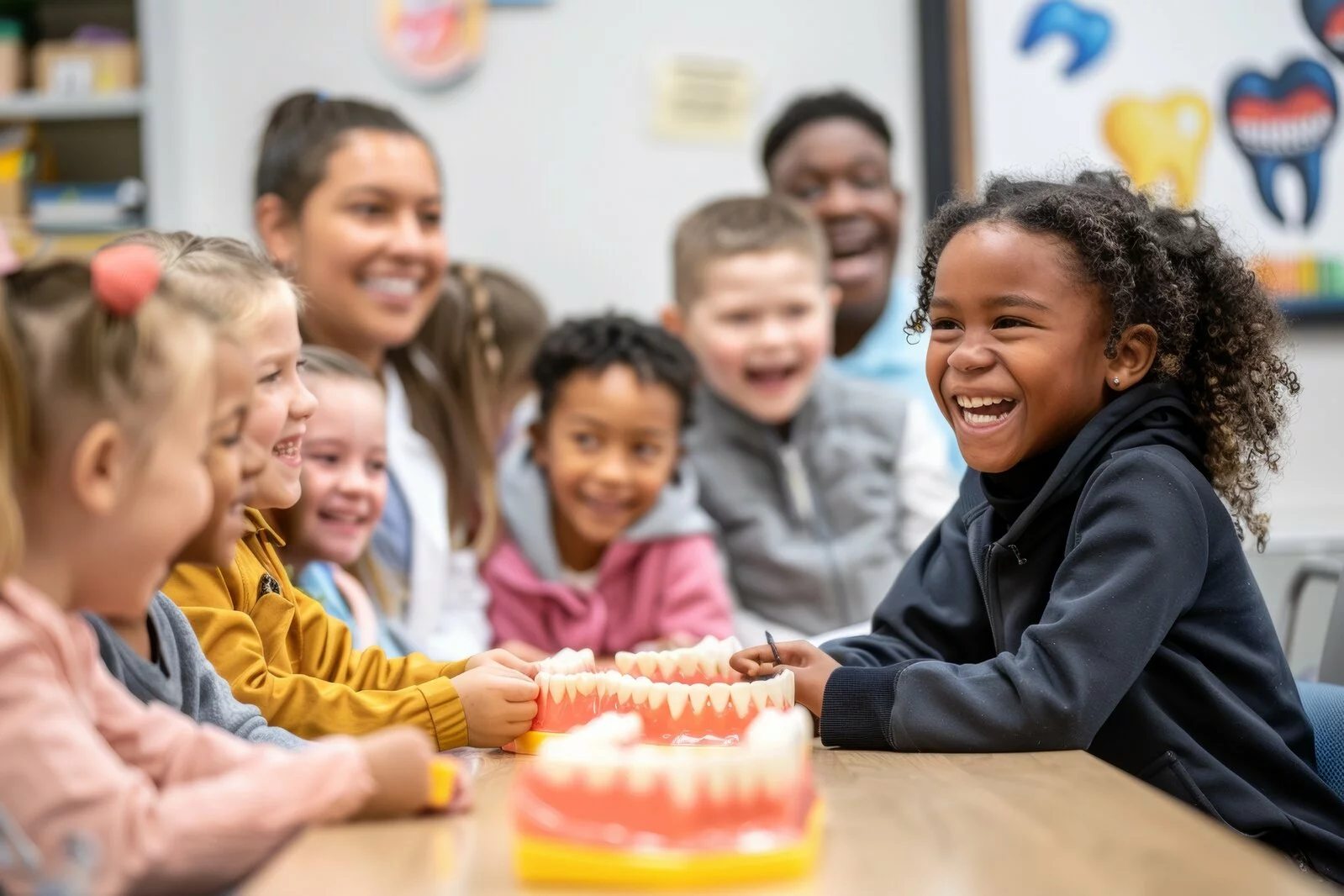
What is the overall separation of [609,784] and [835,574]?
1.74 metres

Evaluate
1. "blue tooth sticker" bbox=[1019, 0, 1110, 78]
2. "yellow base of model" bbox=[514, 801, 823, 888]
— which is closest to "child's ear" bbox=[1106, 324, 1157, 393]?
"yellow base of model" bbox=[514, 801, 823, 888]

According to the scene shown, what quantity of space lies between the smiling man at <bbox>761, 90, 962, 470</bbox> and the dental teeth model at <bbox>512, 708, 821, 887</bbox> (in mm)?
2307

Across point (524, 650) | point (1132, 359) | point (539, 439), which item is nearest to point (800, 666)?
point (1132, 359)

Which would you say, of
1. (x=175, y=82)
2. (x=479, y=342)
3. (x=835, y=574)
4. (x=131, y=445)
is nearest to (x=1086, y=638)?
(x=131, y=445)

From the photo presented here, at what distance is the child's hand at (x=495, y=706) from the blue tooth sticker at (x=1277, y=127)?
8.89 ft

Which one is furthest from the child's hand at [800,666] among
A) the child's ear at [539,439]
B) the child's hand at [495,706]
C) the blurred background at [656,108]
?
the blurred background at [656,108]

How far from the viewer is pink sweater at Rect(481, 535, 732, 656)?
2457mm

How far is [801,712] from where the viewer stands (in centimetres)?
101

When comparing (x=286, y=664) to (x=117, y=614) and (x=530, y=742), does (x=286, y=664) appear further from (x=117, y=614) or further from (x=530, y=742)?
(x=117, y=614)

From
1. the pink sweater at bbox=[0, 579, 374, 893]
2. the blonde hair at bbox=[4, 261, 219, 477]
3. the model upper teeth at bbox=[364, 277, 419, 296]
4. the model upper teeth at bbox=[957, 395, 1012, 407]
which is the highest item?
the model upper teeth at bbox=[364, 277, 419, 296]

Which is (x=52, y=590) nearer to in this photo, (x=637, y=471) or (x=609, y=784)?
(x=609, y=784)

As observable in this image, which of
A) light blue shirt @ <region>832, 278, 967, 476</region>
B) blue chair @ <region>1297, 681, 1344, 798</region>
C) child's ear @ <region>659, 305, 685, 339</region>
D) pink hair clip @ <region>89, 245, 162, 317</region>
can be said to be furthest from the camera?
light blue shirt @ <region>832, 278, 967, 476</region>

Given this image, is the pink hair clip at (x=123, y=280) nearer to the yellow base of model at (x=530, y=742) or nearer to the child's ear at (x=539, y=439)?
the yellow base of model at (x=530, y=742)

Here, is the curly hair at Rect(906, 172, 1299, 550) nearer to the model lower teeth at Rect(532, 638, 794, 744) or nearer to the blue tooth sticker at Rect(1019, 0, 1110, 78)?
the model lower teeth at Rect(532, 638, 794, 744)
